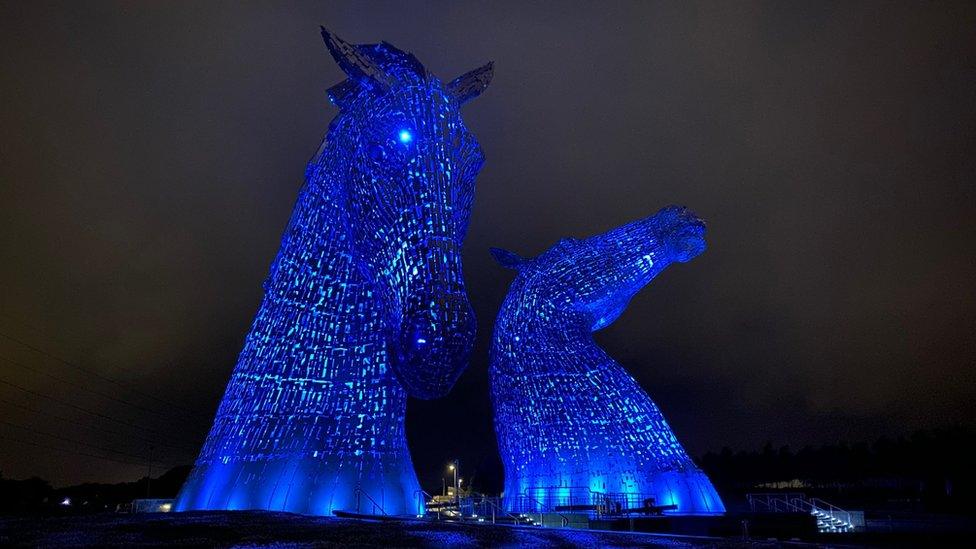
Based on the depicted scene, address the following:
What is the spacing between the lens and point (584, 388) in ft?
41.8

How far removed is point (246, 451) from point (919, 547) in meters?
9.72

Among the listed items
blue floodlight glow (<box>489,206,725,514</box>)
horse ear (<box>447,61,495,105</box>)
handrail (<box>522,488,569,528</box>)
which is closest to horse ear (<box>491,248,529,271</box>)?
blue floodlight glow (<box>489,206,725,514</box>)

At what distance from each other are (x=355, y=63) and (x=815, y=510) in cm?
1378

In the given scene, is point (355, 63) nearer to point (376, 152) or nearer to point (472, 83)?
point (376, 152)

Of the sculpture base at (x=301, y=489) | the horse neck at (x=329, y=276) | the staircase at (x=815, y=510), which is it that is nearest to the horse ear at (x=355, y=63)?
the horse neck at (x=329, y=276)

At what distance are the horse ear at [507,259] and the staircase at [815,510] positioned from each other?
7165mm

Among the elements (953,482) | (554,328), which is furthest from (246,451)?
(953,482)

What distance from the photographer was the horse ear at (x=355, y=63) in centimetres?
547

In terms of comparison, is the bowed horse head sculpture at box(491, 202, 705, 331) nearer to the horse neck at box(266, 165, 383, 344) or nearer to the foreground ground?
the horse neck at box(266, 165, 383, 344)

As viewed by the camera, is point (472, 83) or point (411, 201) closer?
point (411, 201)

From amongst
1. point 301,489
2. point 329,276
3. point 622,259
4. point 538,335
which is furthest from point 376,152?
point 622,259

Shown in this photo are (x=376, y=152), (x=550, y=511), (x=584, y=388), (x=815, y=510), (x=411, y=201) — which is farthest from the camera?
(x=815, y=510)

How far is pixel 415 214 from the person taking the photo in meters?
4.94

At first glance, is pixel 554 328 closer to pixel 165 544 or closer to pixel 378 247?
pixel 378 247
